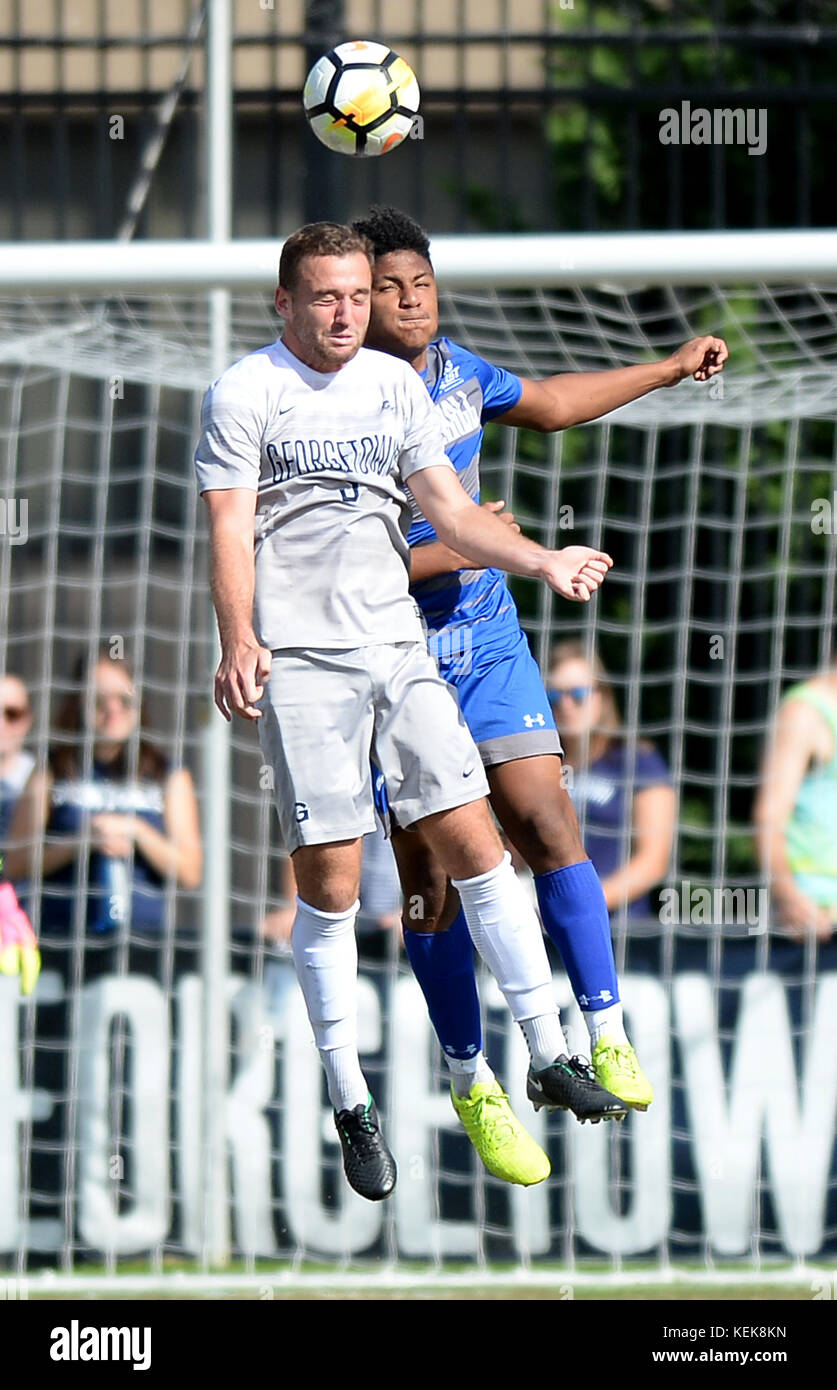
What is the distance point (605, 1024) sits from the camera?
168 inches

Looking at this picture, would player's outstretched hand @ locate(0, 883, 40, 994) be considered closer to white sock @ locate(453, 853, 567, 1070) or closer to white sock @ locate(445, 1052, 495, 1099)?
white sock @ locate(445, 1052, 495, 1099)

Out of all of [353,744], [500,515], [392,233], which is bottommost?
[353,744]

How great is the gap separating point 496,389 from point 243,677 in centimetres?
96

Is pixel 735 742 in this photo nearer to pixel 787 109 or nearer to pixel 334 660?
pixel 787 109

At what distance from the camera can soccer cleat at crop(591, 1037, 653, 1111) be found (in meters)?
4.15

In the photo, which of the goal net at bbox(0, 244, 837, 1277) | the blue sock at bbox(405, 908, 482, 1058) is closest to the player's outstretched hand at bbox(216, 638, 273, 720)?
the blue sock at bbox(405, 908, 482, 1058)

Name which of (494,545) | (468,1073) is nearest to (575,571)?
(494,545)

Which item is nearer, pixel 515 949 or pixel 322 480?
pixel 322 480

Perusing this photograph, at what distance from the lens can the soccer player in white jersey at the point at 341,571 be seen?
13.0ft

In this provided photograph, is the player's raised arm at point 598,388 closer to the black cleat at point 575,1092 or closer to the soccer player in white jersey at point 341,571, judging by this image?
the soccer player in white jersey at point 341,571

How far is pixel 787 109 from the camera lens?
34.0 ft

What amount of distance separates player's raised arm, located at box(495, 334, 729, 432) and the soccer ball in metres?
0.62

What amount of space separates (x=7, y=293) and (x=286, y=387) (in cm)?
161

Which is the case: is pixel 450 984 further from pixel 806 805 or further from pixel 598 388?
pixel 806 805
